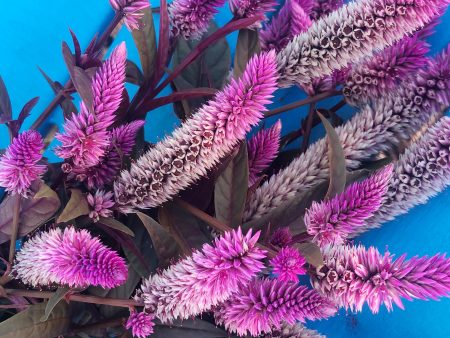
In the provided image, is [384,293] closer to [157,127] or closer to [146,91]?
[146,91]

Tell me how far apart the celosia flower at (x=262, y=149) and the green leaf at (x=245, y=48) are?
0.11 m

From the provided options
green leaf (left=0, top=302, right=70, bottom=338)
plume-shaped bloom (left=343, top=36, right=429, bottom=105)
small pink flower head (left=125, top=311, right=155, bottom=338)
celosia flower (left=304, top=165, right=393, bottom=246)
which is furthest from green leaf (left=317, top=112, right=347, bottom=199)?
green leaf (left=0, top=302, right=70, bottom=338)

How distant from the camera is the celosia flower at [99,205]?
827mm

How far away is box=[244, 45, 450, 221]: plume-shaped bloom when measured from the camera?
0.91m

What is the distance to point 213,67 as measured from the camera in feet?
3.60

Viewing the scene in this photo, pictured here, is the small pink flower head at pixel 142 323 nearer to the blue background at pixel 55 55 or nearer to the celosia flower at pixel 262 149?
the celosia flower at pixel 262 149

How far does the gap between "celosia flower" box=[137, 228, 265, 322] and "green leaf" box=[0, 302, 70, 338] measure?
8.8 inches


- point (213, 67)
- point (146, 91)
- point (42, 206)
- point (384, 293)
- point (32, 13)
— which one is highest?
point (32, 13)

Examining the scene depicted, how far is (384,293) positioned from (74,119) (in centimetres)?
45

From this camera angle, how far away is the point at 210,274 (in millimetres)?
636

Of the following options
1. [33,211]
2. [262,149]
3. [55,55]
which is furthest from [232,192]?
[55,55]

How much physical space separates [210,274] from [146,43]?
1.51ft

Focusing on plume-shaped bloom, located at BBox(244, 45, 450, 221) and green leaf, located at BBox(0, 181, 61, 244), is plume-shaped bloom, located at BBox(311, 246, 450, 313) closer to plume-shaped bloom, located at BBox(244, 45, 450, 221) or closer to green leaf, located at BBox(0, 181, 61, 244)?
plume-shaped bloom, located at BBox(244, 45, 450, 221)

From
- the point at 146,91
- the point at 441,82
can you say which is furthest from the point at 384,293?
the point at 146,91
